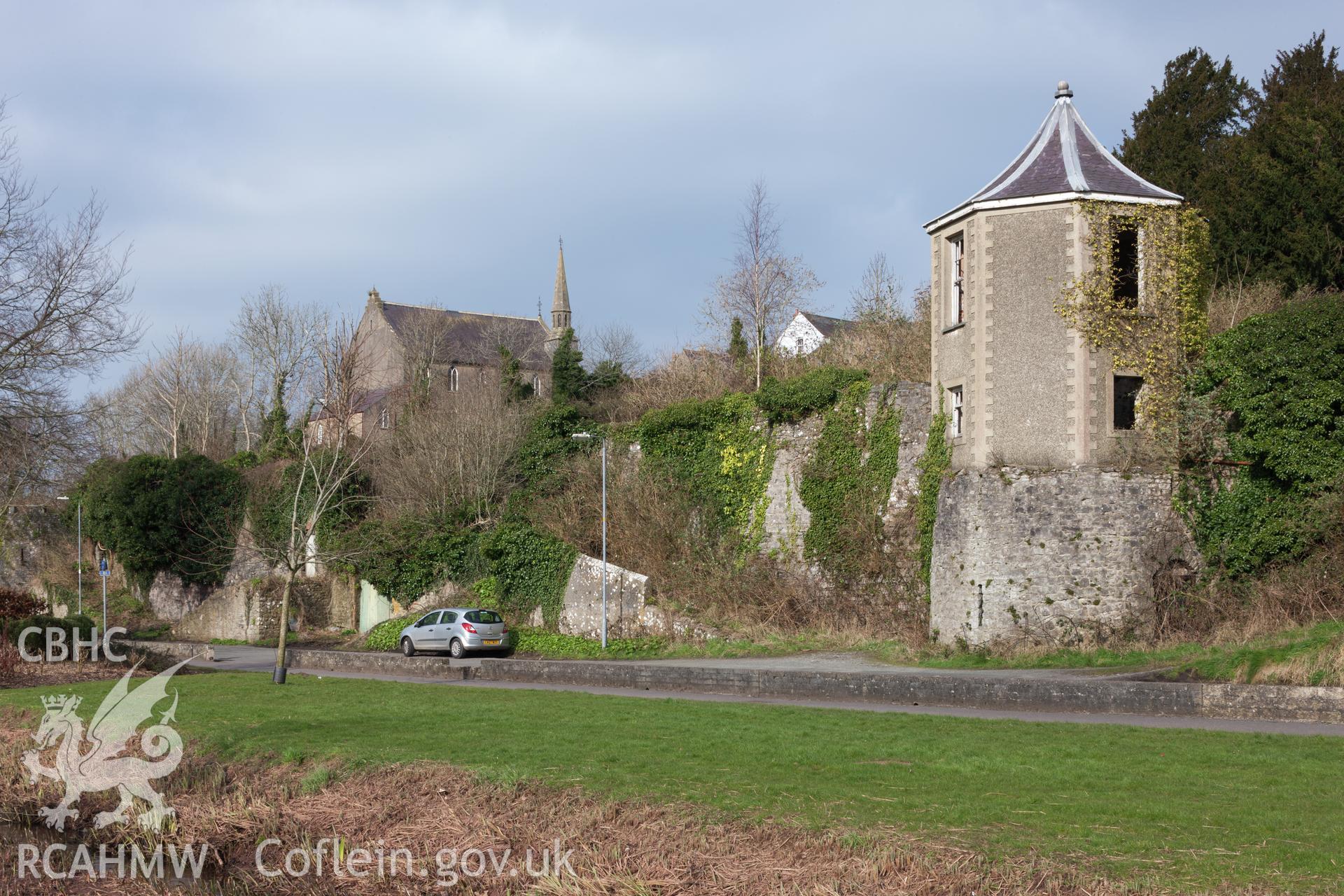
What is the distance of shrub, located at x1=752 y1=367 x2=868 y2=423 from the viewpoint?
30250 millimetres

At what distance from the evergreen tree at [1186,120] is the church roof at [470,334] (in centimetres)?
3449

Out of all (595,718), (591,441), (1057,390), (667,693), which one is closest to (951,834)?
(595,718)

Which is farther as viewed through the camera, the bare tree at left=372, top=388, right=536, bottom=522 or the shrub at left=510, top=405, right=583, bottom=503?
the bare tree at left=372, top=388, right=536, bottom=522

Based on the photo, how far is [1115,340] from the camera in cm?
2412

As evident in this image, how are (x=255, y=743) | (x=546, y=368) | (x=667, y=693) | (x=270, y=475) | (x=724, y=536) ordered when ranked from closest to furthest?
1. (x=255, y=743)
2. (x=667, y=693)
3. (x=724, y=536)
4. (x=270, y=475)
5. (x=546, y=368)

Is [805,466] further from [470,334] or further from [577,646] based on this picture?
[470,334]

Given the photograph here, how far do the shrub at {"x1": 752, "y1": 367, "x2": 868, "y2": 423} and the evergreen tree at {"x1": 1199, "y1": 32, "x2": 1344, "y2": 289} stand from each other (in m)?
10.7

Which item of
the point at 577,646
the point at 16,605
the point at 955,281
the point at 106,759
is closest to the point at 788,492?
the point at 577,646

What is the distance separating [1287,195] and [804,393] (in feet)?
42.8

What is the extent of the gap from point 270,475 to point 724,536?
1891 cm

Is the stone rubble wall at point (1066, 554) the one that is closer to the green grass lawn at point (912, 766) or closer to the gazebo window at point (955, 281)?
the gazebo window at point (955, 281)

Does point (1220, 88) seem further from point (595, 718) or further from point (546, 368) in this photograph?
point (546, 368)

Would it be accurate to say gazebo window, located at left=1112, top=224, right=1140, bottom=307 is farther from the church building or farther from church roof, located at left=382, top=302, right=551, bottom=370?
church roof, located at left=382, top=302, right=551, bottom=370

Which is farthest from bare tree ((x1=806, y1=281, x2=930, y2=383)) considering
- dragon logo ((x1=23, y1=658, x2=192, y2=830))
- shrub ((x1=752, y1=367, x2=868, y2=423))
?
dragon logo ((x1=23, y1=658, x2=192, y2=830))
